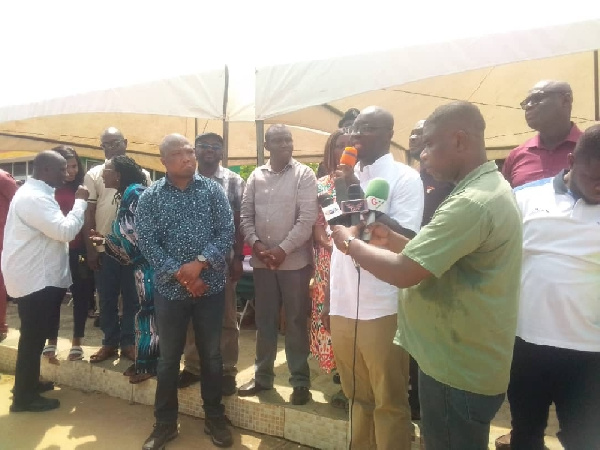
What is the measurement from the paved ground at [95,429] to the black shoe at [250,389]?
250 millimetres

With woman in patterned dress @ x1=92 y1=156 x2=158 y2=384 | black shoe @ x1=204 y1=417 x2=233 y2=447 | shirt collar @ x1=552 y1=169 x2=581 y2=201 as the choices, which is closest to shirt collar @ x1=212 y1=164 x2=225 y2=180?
woman in patterned dress @ x1=92 y1=156 x2=158 y2=384

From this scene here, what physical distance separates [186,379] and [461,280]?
2.59 m

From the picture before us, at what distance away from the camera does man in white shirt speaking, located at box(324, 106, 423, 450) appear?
7.74 feet

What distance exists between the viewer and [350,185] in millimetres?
2145

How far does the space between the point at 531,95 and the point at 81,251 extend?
391 cm

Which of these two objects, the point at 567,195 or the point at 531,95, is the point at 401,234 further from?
the point at 531,95

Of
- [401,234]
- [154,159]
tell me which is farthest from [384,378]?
[154,159]

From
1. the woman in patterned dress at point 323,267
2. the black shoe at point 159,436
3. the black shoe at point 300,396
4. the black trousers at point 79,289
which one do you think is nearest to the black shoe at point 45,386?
the black trousers at point 79,289

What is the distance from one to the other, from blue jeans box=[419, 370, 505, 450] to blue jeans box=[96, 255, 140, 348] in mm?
2999

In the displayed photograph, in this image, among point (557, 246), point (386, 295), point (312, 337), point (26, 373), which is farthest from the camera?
point (26, 373)

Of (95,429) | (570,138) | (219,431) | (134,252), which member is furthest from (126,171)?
(570,138)

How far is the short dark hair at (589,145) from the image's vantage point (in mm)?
1869

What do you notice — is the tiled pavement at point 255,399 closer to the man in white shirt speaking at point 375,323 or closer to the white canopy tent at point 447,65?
the man in white shirt speaking at point 375,323

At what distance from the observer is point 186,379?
145 inches
